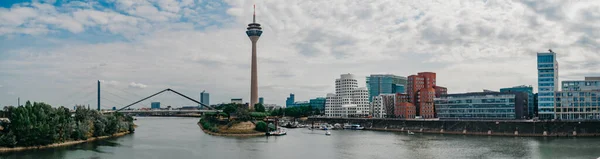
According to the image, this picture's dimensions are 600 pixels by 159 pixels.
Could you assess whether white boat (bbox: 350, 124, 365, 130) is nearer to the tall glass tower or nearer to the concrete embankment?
the concrete embankment

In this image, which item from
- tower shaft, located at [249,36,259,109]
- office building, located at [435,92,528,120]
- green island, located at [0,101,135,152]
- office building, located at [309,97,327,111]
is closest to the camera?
green island, located at [0,101,135,152]

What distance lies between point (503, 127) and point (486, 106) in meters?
11.8

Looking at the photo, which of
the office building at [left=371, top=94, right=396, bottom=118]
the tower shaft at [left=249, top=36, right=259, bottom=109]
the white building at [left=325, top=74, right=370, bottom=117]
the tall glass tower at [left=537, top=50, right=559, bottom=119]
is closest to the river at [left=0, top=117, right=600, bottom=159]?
the tall glass tower at [left=537, top=50, right=559, bottom=119]

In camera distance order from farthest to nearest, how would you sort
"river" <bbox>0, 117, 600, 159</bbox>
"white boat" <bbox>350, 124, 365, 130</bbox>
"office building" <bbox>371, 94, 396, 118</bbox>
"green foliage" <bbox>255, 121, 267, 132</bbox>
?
"office building" <bbox>371, 94, 396, 118</bbox>, "white boat" <bbox>350, 124, 365, 130</bbox>, "green foliage" <bbox>255, 121, 267, 132</bbox>, "river" <bbox>0, 117, 600, 159</bbox>

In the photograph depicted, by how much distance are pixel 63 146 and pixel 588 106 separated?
52218mm

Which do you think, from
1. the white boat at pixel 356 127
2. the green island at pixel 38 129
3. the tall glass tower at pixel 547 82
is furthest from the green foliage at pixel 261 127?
the tall glass tower at pixel 547 82

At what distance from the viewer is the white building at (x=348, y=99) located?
95.1m

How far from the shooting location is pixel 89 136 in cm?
4741

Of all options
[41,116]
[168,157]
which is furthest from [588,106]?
[41,116]

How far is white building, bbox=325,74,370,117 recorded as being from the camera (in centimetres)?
9512

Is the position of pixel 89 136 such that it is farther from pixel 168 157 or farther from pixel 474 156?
pixel 474 156

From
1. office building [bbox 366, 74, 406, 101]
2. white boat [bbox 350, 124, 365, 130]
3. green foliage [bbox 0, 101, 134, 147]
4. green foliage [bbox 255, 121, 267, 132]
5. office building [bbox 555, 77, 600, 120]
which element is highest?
office building [bbox 366, 74, 406, 101]

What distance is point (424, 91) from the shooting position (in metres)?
78.4

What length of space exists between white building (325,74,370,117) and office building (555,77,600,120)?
40980 millimetres
